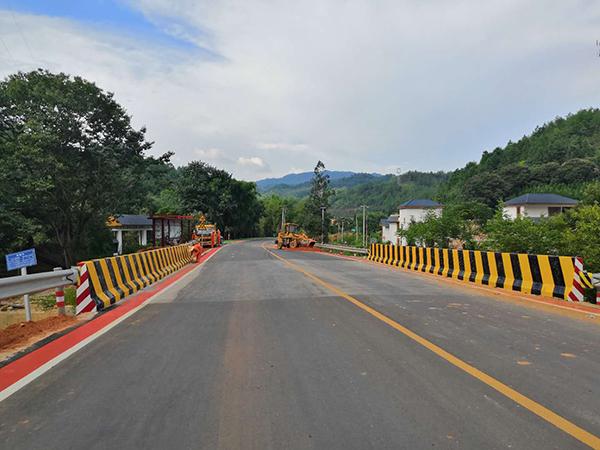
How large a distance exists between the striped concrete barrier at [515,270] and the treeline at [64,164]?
1952 centimetres

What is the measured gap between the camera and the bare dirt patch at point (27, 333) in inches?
249

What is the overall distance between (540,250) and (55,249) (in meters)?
32.7

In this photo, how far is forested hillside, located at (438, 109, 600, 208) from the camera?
98812 millimetres

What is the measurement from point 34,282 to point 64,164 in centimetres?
1978

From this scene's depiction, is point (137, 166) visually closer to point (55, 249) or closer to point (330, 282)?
point (55, 249)

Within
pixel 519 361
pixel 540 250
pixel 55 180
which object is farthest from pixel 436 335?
pixel 55 180

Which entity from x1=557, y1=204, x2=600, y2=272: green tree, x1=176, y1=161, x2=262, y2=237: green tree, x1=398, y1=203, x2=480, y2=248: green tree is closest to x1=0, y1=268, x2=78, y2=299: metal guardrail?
x1=557, y1=204, x2=600, y2=272: green tree

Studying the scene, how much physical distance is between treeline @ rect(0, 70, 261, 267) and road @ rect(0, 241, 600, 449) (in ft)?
64.1

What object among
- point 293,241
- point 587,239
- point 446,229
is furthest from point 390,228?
point 587,239

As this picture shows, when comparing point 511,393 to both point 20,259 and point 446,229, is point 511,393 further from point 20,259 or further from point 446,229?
point 446,229

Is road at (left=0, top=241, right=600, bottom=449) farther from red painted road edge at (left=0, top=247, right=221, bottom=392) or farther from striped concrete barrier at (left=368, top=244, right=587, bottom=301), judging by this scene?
striped concrete barrier at (left=368, top=244, right=587, bottom=301)

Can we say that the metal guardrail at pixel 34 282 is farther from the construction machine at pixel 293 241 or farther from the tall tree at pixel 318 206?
the tall tree at pixel 318 206

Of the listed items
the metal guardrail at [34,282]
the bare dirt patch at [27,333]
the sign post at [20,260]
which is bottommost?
the bare dirt patch at [27,333]

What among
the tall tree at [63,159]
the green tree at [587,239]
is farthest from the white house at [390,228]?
the green tree at [587,239]
